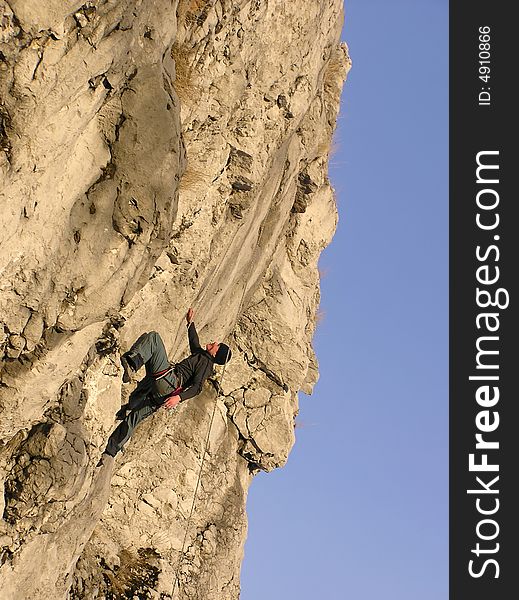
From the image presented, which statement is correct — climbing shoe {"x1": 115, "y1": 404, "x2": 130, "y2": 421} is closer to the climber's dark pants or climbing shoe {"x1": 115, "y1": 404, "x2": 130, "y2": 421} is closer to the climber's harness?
the climber's dark pants

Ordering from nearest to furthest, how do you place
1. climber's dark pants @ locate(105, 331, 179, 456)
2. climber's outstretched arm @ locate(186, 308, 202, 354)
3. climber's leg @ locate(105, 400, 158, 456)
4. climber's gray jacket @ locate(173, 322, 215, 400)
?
climber's dark pants @ locate(105, 331, 179, 456), climber's leg @ locate(105, 400, 158, 456), climber's gray jacket @ locate(173, 322, 215, 400), climber's outstretched arm @ locate(186, 308, 202, 354)

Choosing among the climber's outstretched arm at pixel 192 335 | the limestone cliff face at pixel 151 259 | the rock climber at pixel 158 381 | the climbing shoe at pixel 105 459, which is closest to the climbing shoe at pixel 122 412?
the rock climber at pixel 158 381

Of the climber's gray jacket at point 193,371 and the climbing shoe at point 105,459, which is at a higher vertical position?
→ the climber's gray jacket at point 193,371

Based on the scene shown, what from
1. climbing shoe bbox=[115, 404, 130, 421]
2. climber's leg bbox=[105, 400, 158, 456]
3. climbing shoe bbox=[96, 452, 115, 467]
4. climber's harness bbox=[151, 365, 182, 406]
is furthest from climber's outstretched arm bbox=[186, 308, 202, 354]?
climbing shoe bbox=[96, 452, 115, 467]

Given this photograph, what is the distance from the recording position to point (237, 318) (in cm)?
1720

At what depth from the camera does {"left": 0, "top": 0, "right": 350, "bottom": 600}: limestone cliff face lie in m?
9.27

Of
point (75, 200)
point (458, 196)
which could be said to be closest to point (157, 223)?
point (75, 200)

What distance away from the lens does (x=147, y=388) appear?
13.3 metres

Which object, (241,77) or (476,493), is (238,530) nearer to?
(476,493)

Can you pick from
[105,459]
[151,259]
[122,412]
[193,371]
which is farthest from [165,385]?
[151,259]

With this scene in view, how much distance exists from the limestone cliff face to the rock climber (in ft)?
1.50

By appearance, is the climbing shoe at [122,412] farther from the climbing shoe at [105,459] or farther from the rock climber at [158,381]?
the climbing shoe at [105,459]

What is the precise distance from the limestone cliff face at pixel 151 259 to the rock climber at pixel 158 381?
1.50 ft

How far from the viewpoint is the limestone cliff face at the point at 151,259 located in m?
9.27
